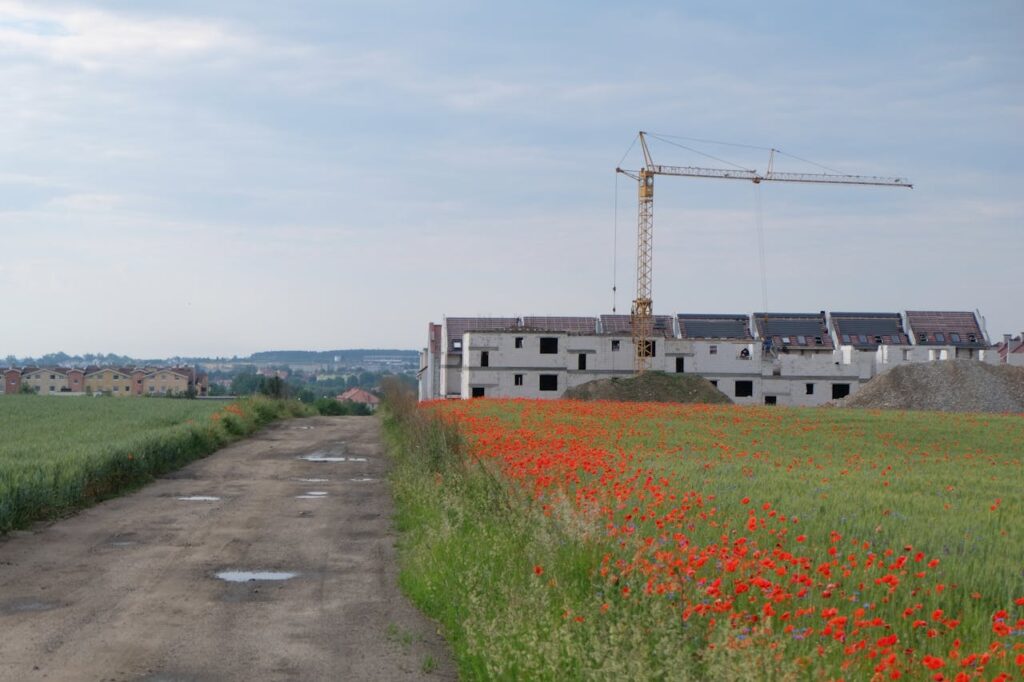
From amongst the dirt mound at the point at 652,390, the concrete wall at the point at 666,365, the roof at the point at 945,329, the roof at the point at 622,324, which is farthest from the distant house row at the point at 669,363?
the roof at the point at 622,324

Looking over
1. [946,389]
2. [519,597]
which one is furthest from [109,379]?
[519,597]

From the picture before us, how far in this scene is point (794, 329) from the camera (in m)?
124

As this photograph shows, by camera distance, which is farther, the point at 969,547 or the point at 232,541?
the point at 232,541

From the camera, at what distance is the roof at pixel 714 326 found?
123 meters

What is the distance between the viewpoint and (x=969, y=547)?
10727mm

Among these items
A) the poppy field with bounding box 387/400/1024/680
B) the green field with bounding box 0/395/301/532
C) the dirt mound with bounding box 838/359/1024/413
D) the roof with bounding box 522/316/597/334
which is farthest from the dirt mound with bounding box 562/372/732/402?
the poppy field with bounding box 387/400/1024/680

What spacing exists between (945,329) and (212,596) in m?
119

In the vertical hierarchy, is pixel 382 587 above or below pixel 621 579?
below

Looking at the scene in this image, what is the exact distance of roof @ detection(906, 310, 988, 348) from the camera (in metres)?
119

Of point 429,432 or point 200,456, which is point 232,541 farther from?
point 200,456

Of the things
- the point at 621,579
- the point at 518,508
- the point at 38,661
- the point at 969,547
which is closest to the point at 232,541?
the point at 518,508

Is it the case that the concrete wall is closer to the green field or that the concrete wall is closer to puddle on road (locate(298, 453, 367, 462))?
the green field

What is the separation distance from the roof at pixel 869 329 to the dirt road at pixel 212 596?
10635cm

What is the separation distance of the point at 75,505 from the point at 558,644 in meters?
14.2
